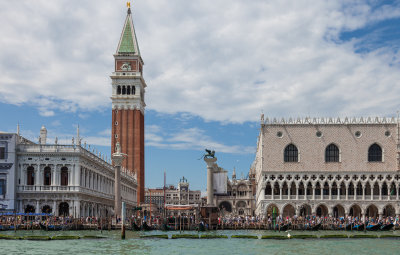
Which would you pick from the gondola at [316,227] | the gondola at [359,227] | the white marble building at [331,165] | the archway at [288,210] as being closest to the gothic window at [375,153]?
the white marble building at [331,165]

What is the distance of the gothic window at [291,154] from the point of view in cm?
6581

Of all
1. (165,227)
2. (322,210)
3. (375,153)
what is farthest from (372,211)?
(165,227)

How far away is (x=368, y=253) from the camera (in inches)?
1259

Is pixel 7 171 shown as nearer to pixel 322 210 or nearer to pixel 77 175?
pixel 77 175

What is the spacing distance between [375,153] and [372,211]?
6607mm

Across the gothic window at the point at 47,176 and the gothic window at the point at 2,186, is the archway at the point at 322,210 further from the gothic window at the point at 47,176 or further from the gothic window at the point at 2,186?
the gothic window at the point at 2,186

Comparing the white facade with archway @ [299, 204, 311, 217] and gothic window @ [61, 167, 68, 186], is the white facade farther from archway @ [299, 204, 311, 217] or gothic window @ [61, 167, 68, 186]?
archway @ [299, 204, 311, 217]

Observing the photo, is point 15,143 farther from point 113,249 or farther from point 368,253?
point 368,253

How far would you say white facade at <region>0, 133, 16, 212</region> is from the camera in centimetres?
5000

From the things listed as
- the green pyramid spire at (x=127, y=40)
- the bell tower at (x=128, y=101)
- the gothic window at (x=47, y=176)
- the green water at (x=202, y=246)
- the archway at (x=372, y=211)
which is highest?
the green pyramid spire at (x=127, y=40)

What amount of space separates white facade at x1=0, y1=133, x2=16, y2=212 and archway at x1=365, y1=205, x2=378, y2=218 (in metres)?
38.2

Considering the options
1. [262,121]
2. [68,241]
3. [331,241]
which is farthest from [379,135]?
[68,241]

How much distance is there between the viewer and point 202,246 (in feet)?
116

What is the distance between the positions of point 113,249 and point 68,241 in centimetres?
573
